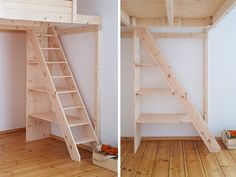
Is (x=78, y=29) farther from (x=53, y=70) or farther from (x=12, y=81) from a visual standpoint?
(x=12, y=81)

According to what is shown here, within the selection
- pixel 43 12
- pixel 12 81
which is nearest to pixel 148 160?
pixel 43 12

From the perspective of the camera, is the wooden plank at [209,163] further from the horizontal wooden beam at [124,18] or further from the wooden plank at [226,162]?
the horizontal wooden beam at [124,18]

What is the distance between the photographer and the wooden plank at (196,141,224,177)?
10.9 ft

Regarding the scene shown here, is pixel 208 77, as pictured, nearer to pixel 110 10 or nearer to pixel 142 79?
pixel 142 79

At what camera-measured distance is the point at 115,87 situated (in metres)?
3.82

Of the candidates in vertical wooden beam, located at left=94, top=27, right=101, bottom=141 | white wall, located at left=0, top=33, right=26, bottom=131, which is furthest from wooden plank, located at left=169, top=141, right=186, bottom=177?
white wall, located at left=0, top=33, right=26, bottom=131

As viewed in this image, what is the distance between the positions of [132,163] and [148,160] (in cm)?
23

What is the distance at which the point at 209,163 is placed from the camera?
3607 mm

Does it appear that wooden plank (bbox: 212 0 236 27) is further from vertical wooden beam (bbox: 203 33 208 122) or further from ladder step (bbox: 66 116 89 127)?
ladder step (bbox: 66 116 89 127)

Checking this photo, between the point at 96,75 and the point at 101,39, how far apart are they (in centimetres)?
44

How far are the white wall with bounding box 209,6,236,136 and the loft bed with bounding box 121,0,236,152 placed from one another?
10 centimetres

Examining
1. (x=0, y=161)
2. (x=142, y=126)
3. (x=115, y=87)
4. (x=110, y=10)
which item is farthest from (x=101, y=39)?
(x=0, y=161)

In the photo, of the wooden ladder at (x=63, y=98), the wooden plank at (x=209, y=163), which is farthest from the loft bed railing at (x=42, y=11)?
the wooden plank at (x=209, y=163)

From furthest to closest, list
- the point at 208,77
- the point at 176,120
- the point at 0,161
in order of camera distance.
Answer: the point at 208,77 < the point at 176,120 < the point at 0,161
